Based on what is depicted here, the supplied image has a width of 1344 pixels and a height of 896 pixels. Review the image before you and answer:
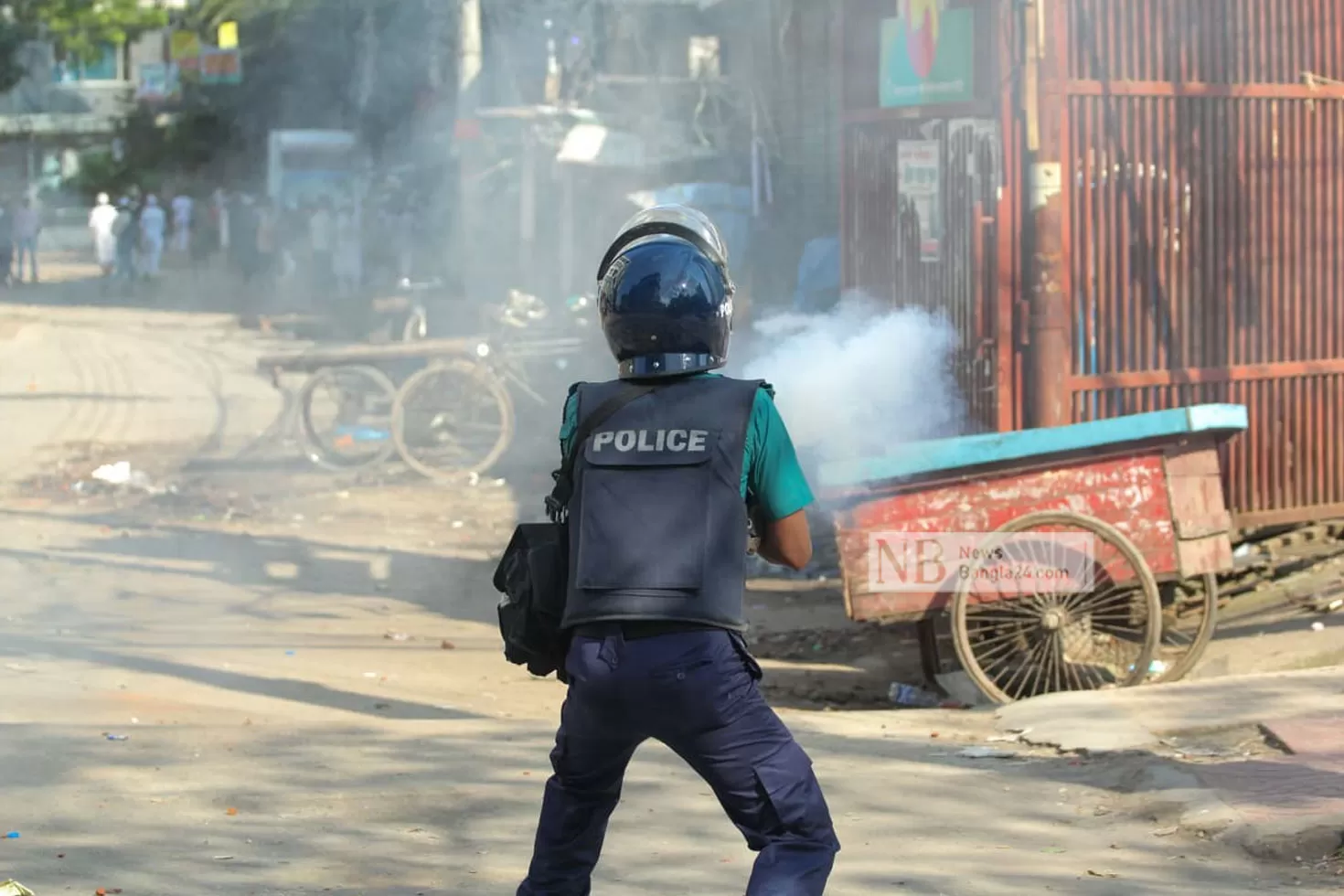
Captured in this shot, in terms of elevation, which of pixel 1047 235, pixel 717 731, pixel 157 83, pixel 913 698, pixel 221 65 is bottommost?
pixel 913 698

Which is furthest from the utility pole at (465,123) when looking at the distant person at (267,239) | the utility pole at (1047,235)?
the utility pole at (1047,235)

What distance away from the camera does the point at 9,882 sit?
391cm

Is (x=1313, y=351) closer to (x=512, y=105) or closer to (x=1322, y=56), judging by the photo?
(x=1322, y=56)

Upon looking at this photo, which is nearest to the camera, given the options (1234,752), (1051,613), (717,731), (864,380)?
(717,731)

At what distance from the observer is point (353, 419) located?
13.6m

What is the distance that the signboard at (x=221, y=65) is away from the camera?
115ft

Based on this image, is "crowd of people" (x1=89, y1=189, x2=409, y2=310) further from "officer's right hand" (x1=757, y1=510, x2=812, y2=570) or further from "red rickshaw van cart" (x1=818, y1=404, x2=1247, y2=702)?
"officer's right hand" (x1=757, y1=510, x2=812, y2=570)

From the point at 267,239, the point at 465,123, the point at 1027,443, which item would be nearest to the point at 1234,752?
the point at 1027,443

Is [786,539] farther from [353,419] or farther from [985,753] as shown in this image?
[353,419]

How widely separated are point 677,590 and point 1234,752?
3200mm

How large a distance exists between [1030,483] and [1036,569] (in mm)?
349

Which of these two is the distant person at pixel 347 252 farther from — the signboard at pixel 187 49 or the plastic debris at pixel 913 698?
the plastic debris at pixel 913 698

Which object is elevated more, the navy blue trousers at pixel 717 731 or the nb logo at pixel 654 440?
the nb logo at pixel 654 440

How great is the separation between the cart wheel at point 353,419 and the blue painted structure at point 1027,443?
7014 mm
